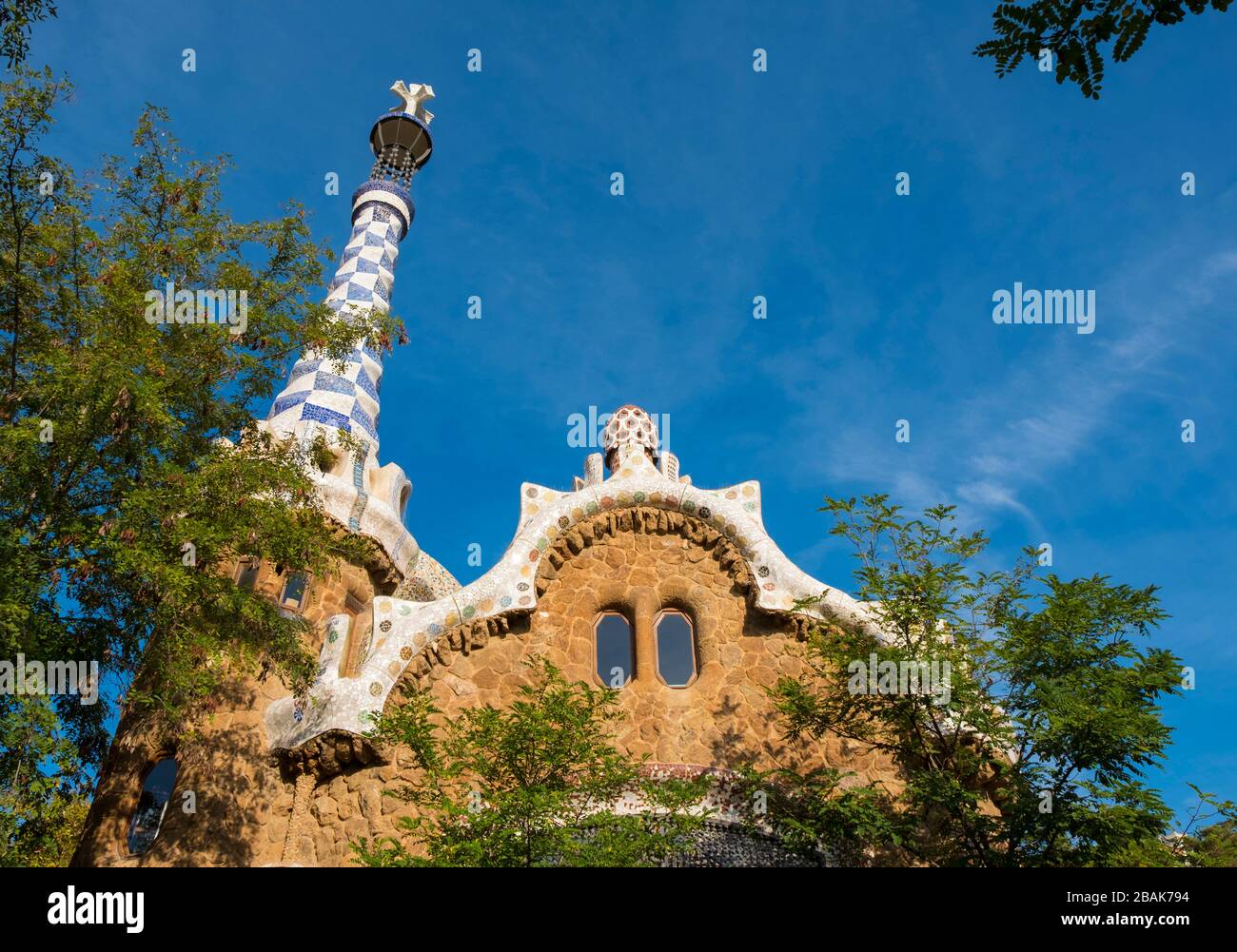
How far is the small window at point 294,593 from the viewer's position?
10.0 m

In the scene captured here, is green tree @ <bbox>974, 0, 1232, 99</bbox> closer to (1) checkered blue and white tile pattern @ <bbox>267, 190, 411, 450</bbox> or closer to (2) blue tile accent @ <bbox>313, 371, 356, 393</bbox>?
(1) checkered blue and white tile pattern @ <bbox>267, 190, 411, 450</bbox>

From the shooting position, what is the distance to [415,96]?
710 inches

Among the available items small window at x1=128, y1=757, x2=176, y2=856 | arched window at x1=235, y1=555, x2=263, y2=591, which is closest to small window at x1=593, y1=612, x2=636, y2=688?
arched window at x1=235, y1=555, x2=263, y2=591

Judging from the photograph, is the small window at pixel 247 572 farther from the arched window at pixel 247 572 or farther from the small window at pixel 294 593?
the small window at pixel 294 593

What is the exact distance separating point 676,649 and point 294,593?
13.5ft

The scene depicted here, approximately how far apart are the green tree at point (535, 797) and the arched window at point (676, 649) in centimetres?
138

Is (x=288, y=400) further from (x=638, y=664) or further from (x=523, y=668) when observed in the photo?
(x=638, y=664)

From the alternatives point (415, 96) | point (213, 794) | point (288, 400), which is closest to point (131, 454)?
point (213, 794)

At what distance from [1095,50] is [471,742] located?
5.25 meters

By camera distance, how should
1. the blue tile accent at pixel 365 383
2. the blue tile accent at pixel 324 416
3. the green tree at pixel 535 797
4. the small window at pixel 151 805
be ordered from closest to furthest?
1. the green tree at pixel 535 797
2. the small window at pixel 151 805
3. the blue tile accent at pixel 324 416
4. the blue tile accent at pixel 365 383

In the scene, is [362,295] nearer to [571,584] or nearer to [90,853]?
[571,584]

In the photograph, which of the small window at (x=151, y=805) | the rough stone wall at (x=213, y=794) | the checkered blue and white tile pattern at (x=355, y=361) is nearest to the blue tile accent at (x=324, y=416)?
the checkered blue and white tile pattern at (x=355, y=361)

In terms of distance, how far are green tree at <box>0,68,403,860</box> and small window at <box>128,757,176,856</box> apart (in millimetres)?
517
